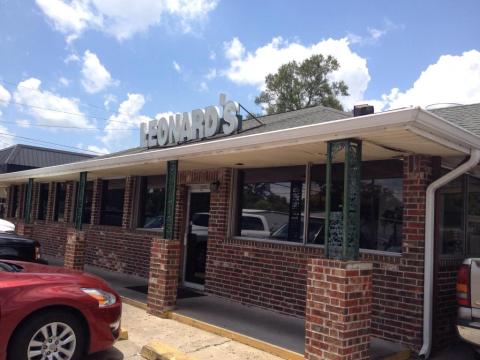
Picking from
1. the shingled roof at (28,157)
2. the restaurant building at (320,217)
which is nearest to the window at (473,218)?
the restaurant building at (320,217)

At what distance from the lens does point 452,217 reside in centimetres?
632

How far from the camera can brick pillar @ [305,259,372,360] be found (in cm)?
453

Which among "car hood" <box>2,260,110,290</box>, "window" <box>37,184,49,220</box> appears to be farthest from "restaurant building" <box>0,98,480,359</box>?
"window" <box>37,184,49,220</box>

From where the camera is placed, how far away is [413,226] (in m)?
5.76

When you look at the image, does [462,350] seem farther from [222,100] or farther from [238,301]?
[222,100]

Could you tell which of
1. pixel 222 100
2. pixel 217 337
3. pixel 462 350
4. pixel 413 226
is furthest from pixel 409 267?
pixel 222 100

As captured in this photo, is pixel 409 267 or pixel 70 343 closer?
pixel 70 343

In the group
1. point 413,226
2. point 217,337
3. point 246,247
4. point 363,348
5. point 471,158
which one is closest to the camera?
point 363,348

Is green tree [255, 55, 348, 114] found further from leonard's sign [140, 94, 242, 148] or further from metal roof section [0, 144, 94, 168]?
leonard's sign [140, 94, 242, 148]

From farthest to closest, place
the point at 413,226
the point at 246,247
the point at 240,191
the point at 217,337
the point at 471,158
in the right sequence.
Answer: the point at 240,191, the point at 246,247, the point at 217,337, the point at 413,226, the point at 471,158

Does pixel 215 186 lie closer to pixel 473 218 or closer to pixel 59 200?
pixel 473 218

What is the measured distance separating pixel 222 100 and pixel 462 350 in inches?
222

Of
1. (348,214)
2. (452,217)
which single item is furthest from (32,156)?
(348,214)

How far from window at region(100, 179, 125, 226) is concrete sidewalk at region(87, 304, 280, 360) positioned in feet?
17.1
